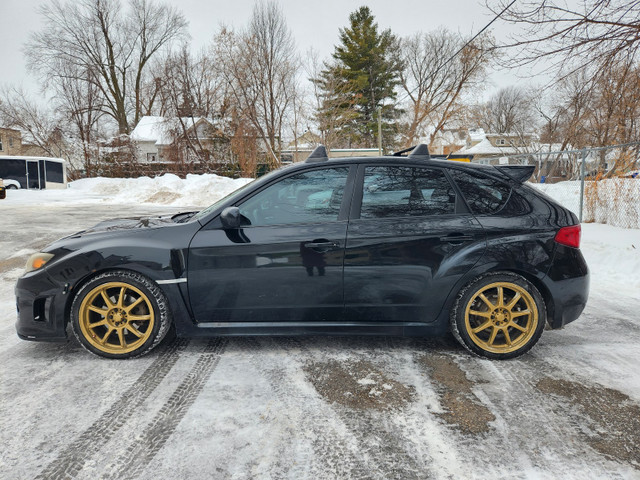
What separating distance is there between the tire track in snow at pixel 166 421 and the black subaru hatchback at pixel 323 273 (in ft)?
0.90

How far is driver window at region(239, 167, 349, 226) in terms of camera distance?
10.4 ft

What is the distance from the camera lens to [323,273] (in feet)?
10.1

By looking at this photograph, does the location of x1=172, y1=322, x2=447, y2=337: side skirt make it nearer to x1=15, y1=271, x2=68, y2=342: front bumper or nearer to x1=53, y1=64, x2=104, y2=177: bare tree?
x1=15, y1=271, x2=68, y2=342: front bumper

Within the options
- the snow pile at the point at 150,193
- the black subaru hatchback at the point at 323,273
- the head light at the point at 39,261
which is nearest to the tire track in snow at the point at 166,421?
the black subaru hatchback at the point at 323,273

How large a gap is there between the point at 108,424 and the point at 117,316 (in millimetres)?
987

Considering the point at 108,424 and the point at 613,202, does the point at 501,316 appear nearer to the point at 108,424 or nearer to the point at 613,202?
the point at 108,424

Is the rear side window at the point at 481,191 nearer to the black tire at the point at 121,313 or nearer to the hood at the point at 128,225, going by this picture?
the hood at the point at 128,225

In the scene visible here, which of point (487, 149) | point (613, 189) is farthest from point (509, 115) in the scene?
point (613, 189)

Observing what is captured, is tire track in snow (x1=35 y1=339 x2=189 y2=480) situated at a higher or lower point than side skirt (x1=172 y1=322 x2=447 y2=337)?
lower

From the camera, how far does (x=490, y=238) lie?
3.13 m

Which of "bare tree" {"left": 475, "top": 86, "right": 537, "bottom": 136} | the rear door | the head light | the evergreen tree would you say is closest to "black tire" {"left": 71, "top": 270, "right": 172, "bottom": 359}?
the head light

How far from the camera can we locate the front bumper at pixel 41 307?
3.10 m

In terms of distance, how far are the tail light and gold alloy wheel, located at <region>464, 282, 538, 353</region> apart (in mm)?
486

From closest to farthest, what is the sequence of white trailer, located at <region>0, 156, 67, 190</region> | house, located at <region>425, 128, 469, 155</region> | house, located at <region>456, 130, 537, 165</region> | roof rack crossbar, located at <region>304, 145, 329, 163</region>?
roof rack crossbar, located at <region>304, 145, 329, 163</region>, white trailer, located at <region>0, 156, 67, 190</region>, house, located at <region>425, 128, 469, 155</region>, house, located at <region>456, 130, 537, 165</region>
